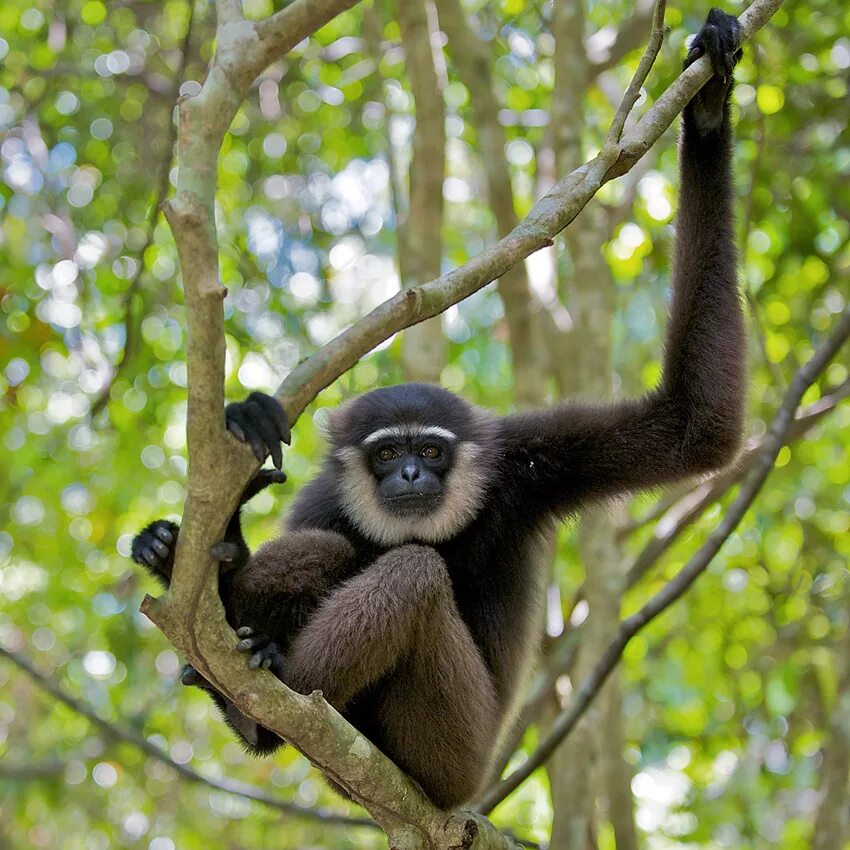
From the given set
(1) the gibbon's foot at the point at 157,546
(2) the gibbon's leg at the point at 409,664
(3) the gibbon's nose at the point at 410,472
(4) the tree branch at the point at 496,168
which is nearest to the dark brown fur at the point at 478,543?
(2) the gibbon's leg at the point at 409,664

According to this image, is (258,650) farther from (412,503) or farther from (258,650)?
(412,503)

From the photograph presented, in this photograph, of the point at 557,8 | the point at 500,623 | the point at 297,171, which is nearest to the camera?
the point at 500,623

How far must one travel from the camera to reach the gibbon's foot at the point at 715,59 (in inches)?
191

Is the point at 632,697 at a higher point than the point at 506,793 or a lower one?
lower

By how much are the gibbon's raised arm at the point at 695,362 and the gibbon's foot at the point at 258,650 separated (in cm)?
189

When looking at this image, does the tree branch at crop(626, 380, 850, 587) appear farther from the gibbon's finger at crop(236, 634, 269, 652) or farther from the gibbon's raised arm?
the gibbon's finger at crop(236, 634, 269, 652)

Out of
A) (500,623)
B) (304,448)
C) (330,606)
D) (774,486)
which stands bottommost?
(774,486)

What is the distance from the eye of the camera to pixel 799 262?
29.3 ft

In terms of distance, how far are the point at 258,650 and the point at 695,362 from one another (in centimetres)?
258

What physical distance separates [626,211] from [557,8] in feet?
7.19

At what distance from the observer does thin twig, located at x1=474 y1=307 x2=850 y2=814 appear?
6181 mm

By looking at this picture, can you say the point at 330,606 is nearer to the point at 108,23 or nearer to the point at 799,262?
the point at 799,262

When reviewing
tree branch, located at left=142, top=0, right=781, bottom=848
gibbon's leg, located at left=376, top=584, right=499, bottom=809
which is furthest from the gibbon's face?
tree branch, located at left=142, top=0, right=781, bottom=848

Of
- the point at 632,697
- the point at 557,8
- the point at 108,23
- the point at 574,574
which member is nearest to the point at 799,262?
the point at 557,8
